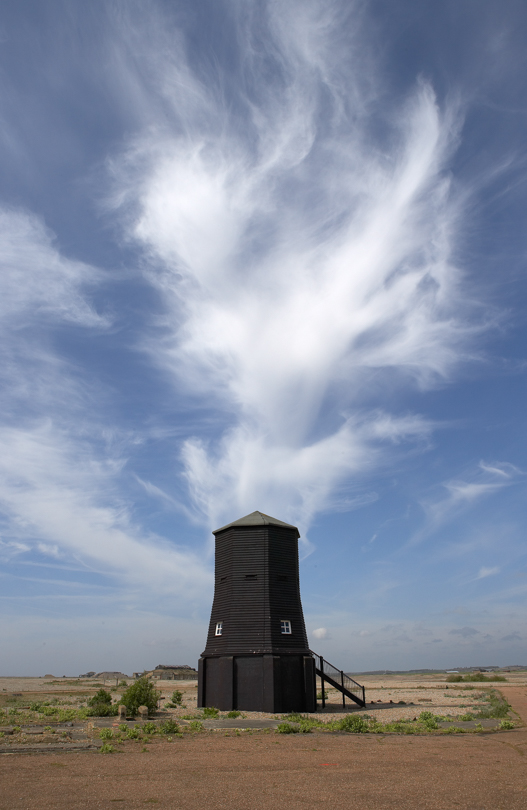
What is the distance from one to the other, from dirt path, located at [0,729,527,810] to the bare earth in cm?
2

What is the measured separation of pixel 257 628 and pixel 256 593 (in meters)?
1.73

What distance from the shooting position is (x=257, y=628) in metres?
28.3

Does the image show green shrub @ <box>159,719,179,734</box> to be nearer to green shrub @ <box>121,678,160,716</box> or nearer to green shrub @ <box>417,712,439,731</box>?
green shrub @ <box>121,678,160,716</box>

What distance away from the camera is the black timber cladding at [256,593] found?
2827cm

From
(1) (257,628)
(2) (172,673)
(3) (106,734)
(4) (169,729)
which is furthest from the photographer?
(2) (172,673)

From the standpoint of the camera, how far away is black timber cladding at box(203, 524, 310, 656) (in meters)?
28.3

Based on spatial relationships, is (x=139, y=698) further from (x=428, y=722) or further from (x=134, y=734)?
(x=428, y=722)

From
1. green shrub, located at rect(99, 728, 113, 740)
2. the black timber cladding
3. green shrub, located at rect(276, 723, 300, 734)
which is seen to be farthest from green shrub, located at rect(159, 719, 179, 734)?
the black timber cladding

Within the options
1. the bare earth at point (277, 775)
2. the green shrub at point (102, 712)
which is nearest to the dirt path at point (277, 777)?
the bare earth at point (277, 775)

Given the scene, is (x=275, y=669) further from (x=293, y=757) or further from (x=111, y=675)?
(x=111, y=675)

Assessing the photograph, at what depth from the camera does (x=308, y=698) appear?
93.4 ft

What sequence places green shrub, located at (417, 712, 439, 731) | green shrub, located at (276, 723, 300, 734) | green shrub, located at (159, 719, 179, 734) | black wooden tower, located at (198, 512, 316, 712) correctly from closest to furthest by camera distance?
green shrub, located at (159, 719, 179, 734) < green shrub, located at (276, 723, 300, 734) < green shrub, located at (417, 712, 439, 731) < black wooden tower, located at (198, 512, 316, 712)

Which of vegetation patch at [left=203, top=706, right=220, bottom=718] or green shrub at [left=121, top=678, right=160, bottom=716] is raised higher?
green shrub at [left=121, top=678, right=160, bottom=716]

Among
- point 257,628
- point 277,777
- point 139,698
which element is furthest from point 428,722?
point 139,698
